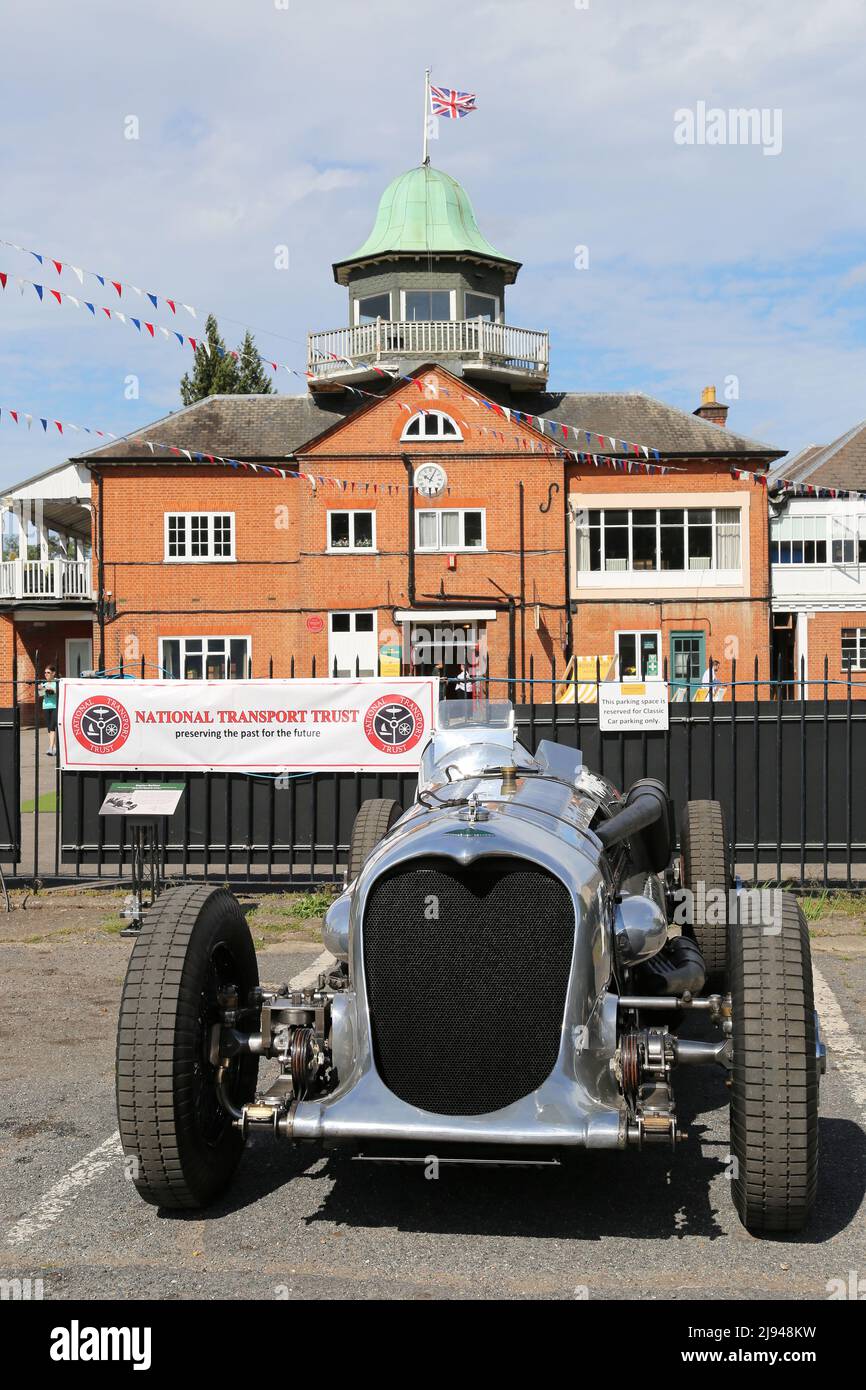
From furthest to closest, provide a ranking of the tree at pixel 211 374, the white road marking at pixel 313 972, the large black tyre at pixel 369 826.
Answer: the tree at pixel 211 374, the white road marking at pixel 313 972, the large black tyre at pixel 369 826

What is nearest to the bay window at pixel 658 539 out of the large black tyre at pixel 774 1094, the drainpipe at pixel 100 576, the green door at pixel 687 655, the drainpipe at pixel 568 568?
the drainpipe at pixel 568 568

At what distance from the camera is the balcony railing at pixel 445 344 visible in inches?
1406

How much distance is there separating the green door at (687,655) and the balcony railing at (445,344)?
333 inches

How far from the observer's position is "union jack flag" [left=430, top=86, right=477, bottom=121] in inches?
1307

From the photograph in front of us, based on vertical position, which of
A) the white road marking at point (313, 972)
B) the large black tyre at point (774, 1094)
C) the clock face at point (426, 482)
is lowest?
the white road marking at point (313, 972)

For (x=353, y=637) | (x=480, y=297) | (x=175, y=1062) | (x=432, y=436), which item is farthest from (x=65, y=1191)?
(x=480, y=297)

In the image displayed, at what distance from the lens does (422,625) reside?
34.6 m

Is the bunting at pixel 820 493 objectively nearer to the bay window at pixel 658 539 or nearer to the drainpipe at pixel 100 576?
the bay window at pixel 658 539

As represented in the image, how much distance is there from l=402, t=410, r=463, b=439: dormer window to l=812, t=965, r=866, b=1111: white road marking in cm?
2783

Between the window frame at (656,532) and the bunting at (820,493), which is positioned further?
the bunting at (820,493)

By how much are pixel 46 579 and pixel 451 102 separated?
57.2ft

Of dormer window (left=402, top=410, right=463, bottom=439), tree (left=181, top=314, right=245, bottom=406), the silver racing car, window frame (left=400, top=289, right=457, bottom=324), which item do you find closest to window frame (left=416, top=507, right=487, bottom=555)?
dormer window (left=402, top=410, right=463, bottom=439)
